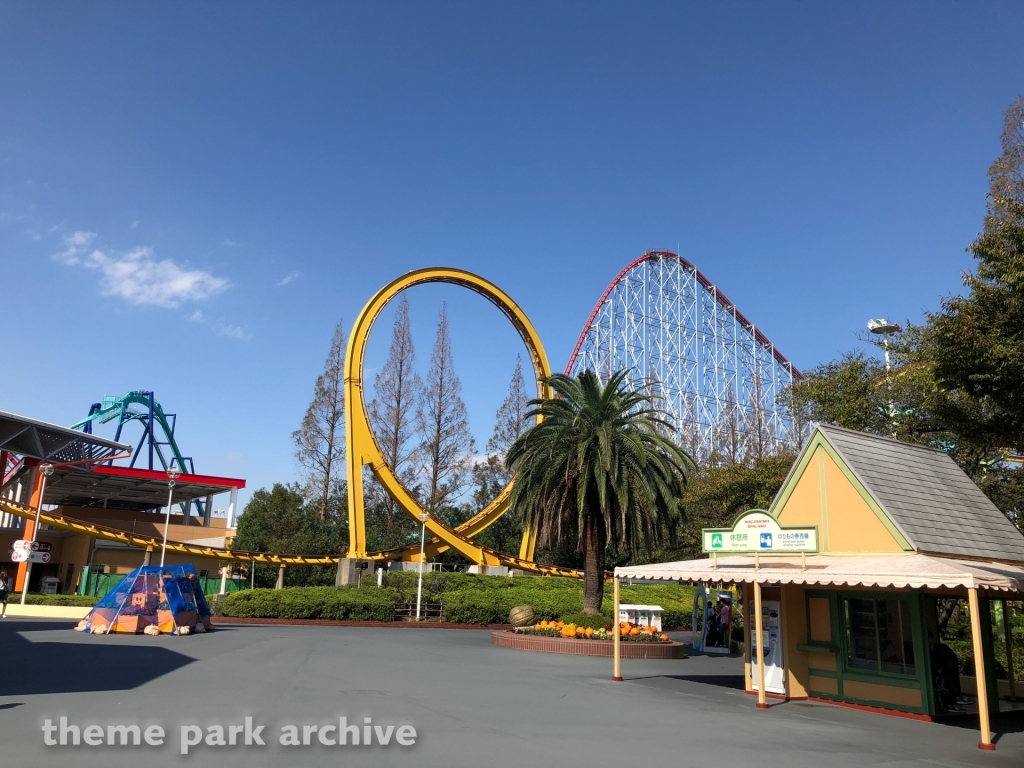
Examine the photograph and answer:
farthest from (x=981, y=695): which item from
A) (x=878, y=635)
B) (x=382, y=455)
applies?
(x=382, y=455)

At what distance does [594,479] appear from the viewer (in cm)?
2211

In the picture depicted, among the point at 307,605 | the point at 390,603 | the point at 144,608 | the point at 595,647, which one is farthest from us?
the point at 390,603

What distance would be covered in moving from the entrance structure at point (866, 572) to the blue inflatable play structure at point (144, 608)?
13047mm

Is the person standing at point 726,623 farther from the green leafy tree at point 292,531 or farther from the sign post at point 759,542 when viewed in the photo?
the green leafy tree at point 292,531

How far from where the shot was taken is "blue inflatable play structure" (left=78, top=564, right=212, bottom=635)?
764 inches

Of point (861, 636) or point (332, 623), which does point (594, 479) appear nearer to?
point (861, 636)

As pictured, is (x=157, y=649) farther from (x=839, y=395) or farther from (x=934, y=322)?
(x=839, y=395)

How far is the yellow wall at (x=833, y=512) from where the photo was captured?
11766 millimetres

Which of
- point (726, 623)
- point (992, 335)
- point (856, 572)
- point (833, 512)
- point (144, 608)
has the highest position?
point (992, 335)

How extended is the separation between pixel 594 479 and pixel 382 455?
1895cm

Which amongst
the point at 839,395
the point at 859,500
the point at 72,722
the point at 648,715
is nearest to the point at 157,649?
the point at 72,722

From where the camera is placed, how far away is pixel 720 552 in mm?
12203

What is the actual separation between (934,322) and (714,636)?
44.0 ft

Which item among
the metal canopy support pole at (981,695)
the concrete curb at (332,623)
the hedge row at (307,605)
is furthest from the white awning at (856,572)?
the hedge row at (307,605)
